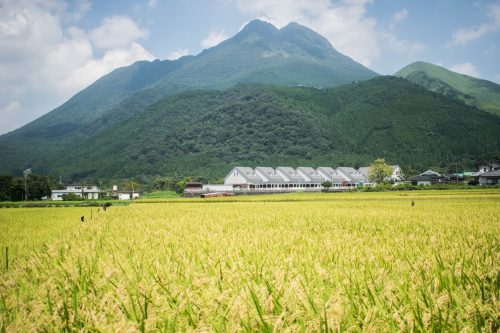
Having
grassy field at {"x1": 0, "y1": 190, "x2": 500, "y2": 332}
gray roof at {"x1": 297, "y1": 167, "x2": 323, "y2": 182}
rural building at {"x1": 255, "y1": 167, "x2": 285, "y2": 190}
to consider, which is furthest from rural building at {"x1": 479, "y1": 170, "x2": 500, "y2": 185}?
grassy field at {"x1": 0, "y1": 190, "x2": 500, "y2": 332}

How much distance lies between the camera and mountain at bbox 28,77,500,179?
12544 cm

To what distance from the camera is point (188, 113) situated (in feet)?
569

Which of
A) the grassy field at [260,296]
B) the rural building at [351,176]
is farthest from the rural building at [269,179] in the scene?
the grassy field at [260,296]

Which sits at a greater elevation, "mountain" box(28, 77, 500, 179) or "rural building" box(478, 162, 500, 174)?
"mountain" box(28, 77, 500, 179)

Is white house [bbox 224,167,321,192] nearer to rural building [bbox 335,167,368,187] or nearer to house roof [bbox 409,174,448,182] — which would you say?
rural building [bbox 335,167,368,187]

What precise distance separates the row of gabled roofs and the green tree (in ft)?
35.9

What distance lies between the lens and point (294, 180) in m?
102

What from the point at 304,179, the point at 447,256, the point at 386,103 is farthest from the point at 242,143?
the point at 447,256

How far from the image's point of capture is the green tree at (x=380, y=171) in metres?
97.7

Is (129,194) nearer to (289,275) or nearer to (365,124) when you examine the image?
(289,275)

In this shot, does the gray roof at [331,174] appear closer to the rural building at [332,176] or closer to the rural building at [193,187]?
the rural building at [332,176]

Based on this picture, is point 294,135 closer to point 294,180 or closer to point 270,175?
point 294,180

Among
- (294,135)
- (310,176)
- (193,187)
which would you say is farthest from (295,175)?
(294,135)

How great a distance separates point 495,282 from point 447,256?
157cm
